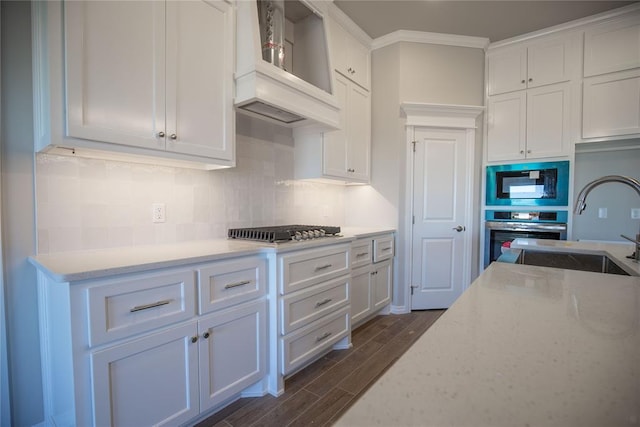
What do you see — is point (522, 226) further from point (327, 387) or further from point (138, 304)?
point (138, 304)

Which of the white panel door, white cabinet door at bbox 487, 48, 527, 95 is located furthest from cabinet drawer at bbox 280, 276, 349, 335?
white cabinet door at bbox 487, 48, 527, 95

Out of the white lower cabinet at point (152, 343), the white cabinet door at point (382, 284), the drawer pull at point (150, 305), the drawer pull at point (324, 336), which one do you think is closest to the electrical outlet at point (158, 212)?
the white lower cabinet at point (152, 343)

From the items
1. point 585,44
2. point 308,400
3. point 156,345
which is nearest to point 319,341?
point 308,400

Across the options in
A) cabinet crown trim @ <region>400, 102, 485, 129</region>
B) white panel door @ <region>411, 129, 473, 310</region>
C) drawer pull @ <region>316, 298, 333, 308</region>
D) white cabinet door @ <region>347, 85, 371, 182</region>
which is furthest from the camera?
white panel door @ <region>411, 129, 473, 310</region>

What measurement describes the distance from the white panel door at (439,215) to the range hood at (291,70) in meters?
1.26

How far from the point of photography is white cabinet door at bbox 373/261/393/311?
285 cm

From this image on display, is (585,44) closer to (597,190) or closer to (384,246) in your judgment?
(597,190)

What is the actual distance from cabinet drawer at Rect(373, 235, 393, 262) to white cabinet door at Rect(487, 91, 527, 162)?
146 centimetres

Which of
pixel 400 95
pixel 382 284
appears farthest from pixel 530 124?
pixel 382 284

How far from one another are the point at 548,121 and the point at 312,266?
9.30 feet

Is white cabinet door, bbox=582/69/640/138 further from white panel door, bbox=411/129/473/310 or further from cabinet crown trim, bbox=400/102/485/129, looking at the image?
white panel door, bbox=411/129/473/310

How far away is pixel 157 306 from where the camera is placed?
129 centimetres

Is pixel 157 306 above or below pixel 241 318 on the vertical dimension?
above

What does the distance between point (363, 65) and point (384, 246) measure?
1.84 meters
